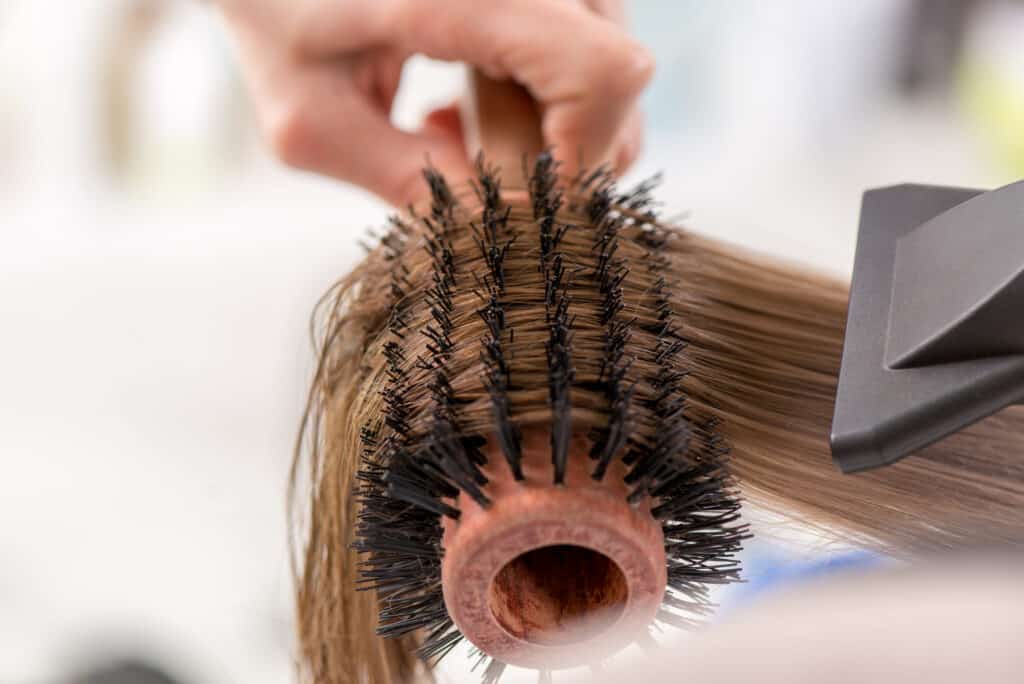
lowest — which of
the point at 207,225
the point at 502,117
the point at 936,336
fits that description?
the point at 936,336

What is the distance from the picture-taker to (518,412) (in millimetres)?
365

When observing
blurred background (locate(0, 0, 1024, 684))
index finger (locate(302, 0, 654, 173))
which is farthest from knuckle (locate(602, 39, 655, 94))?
blurred background (locate(0, 0, 1024, 684))

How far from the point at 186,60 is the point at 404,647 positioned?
1018 millimetres

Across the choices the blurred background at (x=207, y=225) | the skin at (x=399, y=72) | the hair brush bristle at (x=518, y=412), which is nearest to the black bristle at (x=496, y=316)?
the hair brush bristle at (x=518, y=412)

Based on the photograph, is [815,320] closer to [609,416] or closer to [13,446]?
[609,416]

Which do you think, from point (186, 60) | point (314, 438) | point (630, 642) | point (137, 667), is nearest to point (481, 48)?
point (314, 438)

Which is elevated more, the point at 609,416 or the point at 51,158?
the point at 51,158

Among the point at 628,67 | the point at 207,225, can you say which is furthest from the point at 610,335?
the point at 207,225

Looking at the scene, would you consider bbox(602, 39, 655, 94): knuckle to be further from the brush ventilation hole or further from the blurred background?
the blurred background

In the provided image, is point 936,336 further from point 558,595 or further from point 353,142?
point 353,142

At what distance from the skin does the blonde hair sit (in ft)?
0.24

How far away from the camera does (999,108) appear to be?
1.39 meters

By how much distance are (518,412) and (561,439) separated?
25mm

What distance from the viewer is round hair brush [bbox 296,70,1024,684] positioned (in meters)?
0.36
